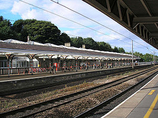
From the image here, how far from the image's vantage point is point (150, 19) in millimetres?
10336

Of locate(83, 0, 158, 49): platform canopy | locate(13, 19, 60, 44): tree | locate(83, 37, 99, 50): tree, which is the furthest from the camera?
locate(83, 37, 99, 50): tree

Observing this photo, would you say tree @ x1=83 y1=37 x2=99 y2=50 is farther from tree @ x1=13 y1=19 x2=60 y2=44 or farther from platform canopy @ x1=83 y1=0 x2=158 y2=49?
platform canopy @ x1=83 y1=0 x2=158 y2=49

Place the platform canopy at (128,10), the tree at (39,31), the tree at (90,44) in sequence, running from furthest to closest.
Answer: the tree at (90,44)
the tree at (39,31)
the platform canopy at (128,10)

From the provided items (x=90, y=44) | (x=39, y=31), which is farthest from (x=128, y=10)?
(x=90, y=44)

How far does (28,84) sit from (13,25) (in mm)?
52494

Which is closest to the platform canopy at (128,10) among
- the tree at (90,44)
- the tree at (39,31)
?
the tree at (39,31)

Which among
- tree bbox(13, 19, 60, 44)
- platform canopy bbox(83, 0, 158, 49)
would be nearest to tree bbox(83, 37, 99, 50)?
tree bbox(13, 19, 60, 44)

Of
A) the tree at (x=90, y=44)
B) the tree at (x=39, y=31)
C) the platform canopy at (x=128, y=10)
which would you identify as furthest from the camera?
the tree at (x=90, y=44)

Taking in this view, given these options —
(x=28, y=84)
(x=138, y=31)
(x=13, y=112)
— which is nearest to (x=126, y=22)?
(x=138, y=31)

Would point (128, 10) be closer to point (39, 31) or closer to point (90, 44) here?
point (39, 31)

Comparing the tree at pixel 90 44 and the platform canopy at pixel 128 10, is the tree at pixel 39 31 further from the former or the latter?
the platform canopy at pixel 128 10

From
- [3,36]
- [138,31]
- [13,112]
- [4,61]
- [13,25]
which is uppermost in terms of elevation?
[13,25]

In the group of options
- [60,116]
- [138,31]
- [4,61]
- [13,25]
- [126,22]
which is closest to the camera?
[60,116]

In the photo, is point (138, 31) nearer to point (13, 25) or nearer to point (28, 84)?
point (28, 84)
